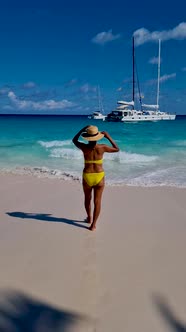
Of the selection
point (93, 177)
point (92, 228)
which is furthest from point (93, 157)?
point (92, 228)

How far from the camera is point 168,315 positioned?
3.32 metres

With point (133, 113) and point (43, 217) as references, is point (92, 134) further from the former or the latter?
point (133, 113)

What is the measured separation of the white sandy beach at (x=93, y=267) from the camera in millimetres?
3256

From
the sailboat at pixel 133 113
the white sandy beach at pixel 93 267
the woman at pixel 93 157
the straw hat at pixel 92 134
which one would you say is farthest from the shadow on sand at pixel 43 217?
the sailboat at pixel 133 113

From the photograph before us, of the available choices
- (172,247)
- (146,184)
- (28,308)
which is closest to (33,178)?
(146,184)

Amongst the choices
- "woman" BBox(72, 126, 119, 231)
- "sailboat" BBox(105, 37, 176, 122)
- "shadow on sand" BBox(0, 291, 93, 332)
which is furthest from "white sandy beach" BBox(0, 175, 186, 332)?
"sailboat" BBox(105, 37, 176, 122)

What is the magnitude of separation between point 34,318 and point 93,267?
1.18m

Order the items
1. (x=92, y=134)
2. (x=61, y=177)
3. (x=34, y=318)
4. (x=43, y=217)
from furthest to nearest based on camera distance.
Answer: (x=61, y=177) < (x=43, y=217) < (x=92, y=134) < (x=34, y=318)

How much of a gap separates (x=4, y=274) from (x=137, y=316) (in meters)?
1.71

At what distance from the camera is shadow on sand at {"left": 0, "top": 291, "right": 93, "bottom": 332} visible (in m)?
Answer: 3.09

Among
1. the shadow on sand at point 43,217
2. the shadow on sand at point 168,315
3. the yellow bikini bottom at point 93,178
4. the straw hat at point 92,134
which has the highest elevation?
the straw hat at point 92,134

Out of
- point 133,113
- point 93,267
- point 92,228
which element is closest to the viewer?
point 93,267

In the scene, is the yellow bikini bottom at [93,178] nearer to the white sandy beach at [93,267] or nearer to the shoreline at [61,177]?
the white sandy beach at [93,267]

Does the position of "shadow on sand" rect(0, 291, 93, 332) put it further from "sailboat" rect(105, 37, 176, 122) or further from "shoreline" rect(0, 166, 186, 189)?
"sailboat" rect(105, 37, 176, 122)
